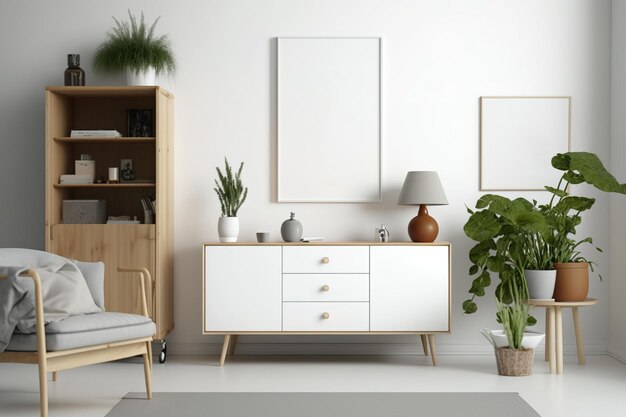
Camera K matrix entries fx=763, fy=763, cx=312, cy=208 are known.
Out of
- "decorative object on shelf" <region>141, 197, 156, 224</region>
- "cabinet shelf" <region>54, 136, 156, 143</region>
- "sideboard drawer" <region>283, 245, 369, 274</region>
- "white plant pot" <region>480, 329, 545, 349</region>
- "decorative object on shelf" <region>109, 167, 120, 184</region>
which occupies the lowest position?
"white plant pot" <region>480, 329, 545, 349</region>

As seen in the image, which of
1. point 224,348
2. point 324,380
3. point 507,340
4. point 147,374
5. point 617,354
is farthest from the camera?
point 617,354

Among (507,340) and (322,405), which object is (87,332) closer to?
(322,405)

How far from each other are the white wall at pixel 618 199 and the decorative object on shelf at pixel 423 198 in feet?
4.02

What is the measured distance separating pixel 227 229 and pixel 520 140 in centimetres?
213

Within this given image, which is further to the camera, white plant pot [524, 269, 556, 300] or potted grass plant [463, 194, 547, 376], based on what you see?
white plant pot [524, 269, 556, 300]

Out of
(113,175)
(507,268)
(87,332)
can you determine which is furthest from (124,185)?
(507,268)

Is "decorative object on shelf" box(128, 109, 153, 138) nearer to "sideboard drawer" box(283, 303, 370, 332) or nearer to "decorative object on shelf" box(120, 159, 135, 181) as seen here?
"decorative object on shelf" box(120, 159, 135, 181)

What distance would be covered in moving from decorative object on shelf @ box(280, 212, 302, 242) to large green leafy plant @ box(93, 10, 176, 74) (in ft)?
4.44

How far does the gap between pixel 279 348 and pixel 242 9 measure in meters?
2.40

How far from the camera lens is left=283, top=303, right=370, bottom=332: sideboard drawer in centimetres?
492

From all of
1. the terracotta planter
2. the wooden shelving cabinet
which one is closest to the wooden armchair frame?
the wooden shelving cabinet

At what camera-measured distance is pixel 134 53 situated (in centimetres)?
511

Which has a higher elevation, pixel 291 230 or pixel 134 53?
pixel 134 53

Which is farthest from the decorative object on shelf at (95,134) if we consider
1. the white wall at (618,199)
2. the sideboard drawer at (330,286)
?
the white wall at (618,199)
